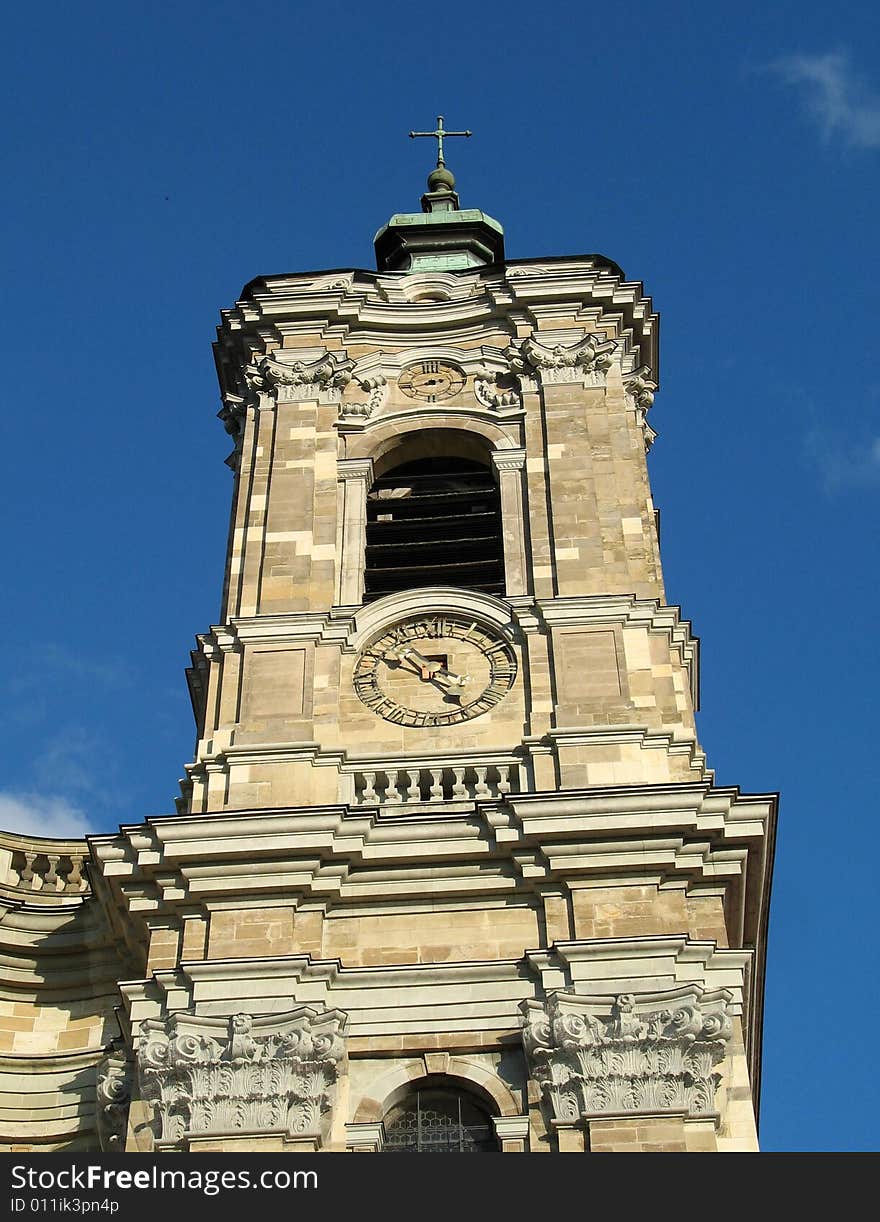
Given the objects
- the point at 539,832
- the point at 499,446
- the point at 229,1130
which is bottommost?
the point at 229,1130

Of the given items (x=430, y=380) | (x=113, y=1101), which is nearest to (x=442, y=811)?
(x=113, y=1101)

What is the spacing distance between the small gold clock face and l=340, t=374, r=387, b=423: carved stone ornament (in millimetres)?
277

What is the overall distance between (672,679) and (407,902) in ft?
13.9

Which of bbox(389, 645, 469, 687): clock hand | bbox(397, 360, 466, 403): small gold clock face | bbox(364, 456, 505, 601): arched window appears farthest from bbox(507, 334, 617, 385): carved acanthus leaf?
bbox(389, 645, 469, 687): clock hand

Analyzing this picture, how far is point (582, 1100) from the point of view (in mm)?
18141

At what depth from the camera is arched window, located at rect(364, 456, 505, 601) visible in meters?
A: 25.3

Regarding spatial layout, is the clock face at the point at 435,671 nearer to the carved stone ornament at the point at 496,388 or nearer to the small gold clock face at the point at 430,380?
the carved stone ornament at the point at 496,388

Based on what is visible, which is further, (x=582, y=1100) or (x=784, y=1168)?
(x=582, y=1100)

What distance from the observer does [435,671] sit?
23453mm

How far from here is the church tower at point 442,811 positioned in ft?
61.0

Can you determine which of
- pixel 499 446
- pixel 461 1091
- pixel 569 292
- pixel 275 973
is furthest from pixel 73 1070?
pixel 569 292

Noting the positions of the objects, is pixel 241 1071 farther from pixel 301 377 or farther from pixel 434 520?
pixel 301 377

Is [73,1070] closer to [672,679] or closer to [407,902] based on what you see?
[407,902]

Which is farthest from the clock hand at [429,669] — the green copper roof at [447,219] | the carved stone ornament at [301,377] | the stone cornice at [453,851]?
the green copper roof at [447,219]
